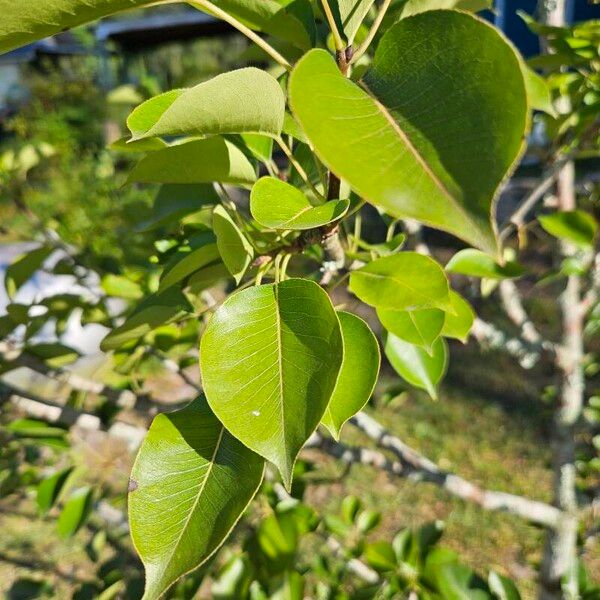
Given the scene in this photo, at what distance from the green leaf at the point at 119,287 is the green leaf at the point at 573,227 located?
74 centimetres

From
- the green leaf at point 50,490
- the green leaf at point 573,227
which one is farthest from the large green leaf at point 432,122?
the green leaf at point 50,490

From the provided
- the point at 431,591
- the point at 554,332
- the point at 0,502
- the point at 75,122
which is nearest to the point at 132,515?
the point at 431,591

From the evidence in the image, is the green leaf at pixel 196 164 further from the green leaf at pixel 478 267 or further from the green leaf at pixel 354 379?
the green leaf at pixel 478 267

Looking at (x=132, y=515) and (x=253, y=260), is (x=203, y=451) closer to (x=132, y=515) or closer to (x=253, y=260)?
(x=132, y=515)

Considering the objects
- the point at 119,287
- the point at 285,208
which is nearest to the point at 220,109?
the point at 285,208

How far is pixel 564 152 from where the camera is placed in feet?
3.89

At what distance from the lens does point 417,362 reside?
0.81 meters

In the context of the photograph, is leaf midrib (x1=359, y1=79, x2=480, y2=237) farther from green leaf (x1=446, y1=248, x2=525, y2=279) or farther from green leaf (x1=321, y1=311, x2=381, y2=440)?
green leaf (x1=446, y1=248, x2=525, y2=279)

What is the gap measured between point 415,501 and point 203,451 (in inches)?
87.6

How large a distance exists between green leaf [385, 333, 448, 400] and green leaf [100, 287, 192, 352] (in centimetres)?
27

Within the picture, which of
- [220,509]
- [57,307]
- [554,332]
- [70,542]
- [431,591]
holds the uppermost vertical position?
[220,509]

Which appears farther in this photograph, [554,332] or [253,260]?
[554,332]

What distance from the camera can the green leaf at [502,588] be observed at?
1.04 metres

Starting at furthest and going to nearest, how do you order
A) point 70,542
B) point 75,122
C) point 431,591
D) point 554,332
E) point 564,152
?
1. point 75,122
2. point 554,332
3. point 70,542
4. point 564,152
5. point 431,591
